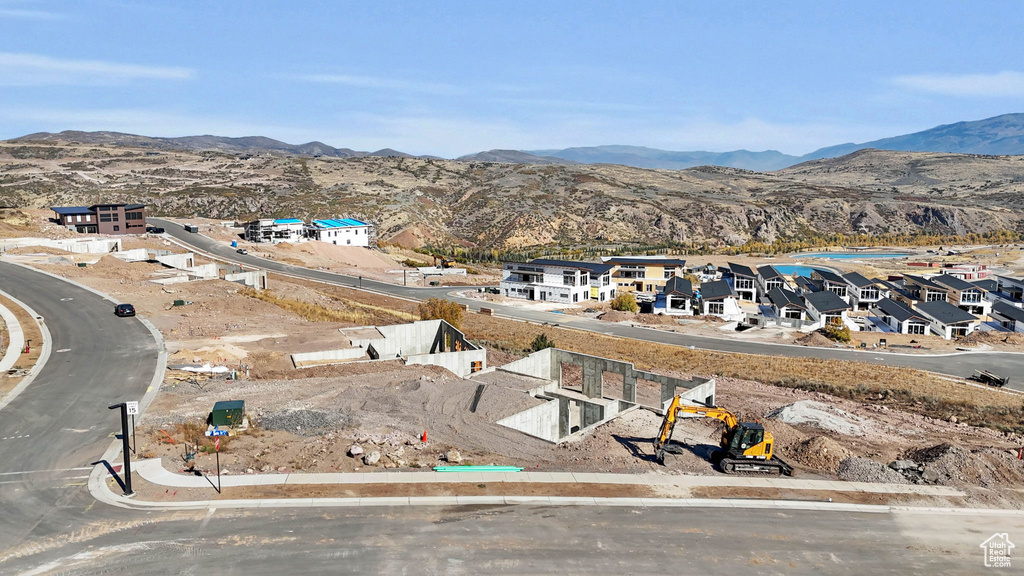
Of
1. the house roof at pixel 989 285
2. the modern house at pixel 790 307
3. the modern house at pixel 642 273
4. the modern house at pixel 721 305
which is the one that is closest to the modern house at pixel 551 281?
the modern house at pixel 642 273

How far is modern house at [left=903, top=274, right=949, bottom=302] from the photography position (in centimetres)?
9219

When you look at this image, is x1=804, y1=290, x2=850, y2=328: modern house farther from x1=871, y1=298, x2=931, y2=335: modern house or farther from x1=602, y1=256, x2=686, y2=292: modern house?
x1=602, y1=256, x2=686, y2=292: modern house

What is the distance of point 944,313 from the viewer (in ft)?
257

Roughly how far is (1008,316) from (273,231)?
121m

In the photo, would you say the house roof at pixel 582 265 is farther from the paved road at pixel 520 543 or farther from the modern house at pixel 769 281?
the paved road at pixel 520 543

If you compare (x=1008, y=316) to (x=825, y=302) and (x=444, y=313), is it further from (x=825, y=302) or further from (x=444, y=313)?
(x=444, y=313)

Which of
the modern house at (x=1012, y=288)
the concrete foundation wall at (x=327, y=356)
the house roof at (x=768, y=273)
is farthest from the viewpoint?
the house roof at (x=768, y=273)

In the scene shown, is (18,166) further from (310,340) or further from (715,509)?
(715,509)

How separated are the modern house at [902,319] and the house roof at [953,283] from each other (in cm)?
944

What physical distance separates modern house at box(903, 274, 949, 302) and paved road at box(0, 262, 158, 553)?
312 ft

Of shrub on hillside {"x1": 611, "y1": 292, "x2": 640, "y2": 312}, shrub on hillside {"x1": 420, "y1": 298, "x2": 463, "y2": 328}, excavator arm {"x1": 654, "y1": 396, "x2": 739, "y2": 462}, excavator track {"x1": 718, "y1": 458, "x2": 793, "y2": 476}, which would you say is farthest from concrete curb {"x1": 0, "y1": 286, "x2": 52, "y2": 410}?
shrub on hillside {"x1": 611, "y1": 292, "x2": 640, "y2": 312}

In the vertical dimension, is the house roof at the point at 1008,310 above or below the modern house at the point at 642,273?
below

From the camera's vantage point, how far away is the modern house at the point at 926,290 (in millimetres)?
92188

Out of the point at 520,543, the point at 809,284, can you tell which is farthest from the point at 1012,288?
the point at 520,543
